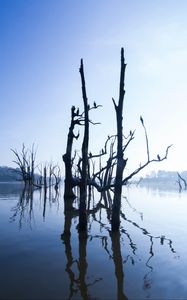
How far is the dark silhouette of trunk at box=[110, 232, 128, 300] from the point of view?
5.03m

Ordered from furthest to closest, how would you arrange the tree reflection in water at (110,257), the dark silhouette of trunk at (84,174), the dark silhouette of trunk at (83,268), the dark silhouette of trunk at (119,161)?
the dark silhouette of trunk at (119,161) < the dark silhouette of trunk at (84,174) < the tree reflection in water at (110,257) < the dark silhouette of trunk at (83,268)

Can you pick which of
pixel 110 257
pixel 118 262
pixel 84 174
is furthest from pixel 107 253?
pixel 84 174

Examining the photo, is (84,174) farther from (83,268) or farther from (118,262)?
(83,268)

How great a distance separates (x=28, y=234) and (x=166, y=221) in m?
7.11

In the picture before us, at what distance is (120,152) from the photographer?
1105 cm

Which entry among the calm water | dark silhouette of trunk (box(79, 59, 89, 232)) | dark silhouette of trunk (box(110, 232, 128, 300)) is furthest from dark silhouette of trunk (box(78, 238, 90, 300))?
dark silhouette of trunk (box(79, 59, 89, 232))

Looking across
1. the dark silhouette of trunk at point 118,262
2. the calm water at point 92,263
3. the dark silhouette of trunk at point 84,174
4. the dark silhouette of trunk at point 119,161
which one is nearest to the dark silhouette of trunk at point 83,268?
the calm water at point 92,263

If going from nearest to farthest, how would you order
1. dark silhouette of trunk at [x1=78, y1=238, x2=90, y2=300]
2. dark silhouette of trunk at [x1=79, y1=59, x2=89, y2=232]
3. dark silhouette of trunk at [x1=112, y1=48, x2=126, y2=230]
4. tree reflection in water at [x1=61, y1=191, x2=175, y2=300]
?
dark silhouette of trunk at [x1=78, y1=238, x2=90, y2=300], tree reflection in water at [x1=61, y1=191, x2=175, y2=300], dark silhouette of trunk at [x1=79, y1=59, x2=89, y2=232], dark silhouette of trunk at [x1=112, y1=48, x2=126, y2=230]

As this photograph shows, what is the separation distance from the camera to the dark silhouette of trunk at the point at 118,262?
5032 mm

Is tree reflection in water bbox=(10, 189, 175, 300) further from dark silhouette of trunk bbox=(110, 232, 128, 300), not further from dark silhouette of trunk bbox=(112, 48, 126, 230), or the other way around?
dark silhouette of trunk bbox=(112, 48, 126, 230)

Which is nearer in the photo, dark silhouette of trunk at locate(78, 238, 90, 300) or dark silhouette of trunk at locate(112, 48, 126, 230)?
dark silhouette of trunk at locate(78, 238, 90, 300)

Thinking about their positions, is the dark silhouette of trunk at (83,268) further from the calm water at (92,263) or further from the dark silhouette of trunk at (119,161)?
the dark silhouette of trunk at (119,161)

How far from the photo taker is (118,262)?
7.07 m

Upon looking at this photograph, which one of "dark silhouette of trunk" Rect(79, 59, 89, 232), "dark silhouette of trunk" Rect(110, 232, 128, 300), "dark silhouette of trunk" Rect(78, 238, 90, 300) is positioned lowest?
"dark silhouette of trunk" Rect(110, 232, 128, 300)
